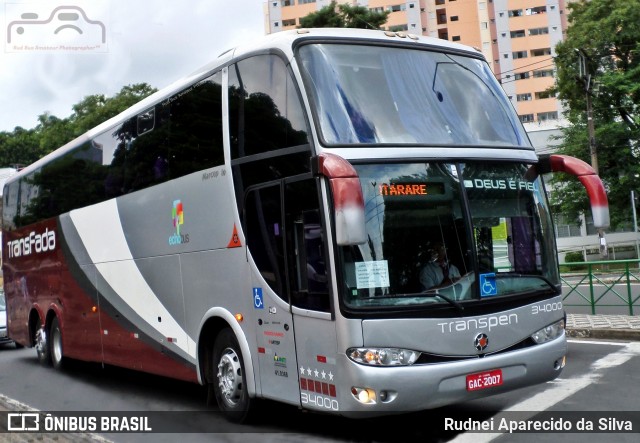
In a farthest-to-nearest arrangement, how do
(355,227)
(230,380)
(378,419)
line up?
(230,380)
(378,419)
(355,227)

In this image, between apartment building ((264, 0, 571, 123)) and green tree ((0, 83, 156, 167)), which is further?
apartment building ((264, 0, 571, 123))

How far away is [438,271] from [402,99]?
1.76 metres

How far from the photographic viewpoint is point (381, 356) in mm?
6645

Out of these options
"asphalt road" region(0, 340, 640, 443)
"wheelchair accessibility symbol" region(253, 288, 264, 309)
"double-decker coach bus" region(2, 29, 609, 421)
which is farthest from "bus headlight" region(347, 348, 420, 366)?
"wheelchair accessibility symbol" region(253, 288, 264, 309)

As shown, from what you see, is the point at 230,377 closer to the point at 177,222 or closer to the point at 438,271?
the point at 177,222

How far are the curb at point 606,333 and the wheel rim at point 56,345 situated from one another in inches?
371

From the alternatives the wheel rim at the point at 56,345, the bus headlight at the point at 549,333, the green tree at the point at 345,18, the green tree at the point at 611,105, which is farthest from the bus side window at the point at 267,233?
the green tree at the point at 611,105

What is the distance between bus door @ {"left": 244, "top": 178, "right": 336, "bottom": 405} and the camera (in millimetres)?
7020

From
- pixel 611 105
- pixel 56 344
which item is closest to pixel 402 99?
pixel 56 344

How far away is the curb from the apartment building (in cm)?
7152

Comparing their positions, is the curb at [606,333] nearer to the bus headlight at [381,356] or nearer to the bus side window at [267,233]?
the bus headlight at [381,356]

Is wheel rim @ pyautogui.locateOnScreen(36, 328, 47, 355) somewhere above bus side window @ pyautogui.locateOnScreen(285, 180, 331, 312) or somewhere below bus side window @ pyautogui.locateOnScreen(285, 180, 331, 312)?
below

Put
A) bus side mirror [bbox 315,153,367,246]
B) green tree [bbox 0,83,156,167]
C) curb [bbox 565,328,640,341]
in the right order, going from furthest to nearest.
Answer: green tree [bbox 0,83,156,167]
curb [bbox 565,328,640,341]
bus side mirror [bbox 315,153,367,246]

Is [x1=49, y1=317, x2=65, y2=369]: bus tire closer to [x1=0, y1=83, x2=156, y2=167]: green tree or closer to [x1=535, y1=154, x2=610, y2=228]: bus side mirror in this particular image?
[x1=535, y1=154, x2=610, y2=228]: bus side mirror
